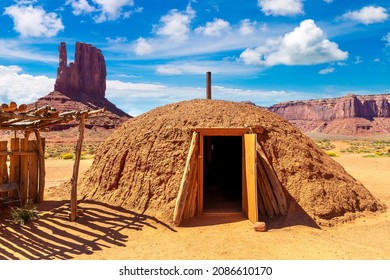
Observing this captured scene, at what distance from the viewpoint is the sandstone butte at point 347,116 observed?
340 ft

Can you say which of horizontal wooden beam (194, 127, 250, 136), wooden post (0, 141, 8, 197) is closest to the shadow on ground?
wooden post (0, 141, 8, 197)

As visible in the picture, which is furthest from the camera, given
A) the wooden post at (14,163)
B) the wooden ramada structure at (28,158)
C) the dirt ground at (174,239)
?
the wooden post at (14,163)

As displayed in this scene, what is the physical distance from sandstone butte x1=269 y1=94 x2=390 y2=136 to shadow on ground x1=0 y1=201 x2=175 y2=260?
10148 cm

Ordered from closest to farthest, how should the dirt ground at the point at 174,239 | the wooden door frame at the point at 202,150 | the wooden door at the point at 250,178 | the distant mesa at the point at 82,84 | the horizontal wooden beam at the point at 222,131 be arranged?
the dirt ground at the point at 174,239 < the wooden door at the point at 250,178 < the wooden door frame at the point at 202,150 < the horizontal wooden beam at the point at 222,131 < the distant mesa at the point at 82,84

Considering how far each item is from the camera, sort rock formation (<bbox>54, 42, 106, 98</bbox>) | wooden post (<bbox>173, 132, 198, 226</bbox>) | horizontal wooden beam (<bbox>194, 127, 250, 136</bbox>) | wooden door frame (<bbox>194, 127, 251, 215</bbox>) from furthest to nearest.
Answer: rock formation (<bbox>54, 42, 106, 98</bbox>), horizontal wooden beam (<bbox>194, 127, 250, 136</bbox>), wooden door frame (<bbox>194, 127, 251, 215</bbox>), wooden post (<bbox>173, 132, 198, 226</bbox>)

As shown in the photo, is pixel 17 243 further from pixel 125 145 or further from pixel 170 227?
pixel 125 145

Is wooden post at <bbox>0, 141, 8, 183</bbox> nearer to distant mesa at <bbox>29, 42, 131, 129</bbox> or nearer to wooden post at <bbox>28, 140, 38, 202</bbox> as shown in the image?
Answer: wooden post at <bbox>28, 140, 38, 202</bbox>

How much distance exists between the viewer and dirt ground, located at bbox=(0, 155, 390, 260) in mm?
6105

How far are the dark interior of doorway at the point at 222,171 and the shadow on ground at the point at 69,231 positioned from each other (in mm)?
2353

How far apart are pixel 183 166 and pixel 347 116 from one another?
115099 mm

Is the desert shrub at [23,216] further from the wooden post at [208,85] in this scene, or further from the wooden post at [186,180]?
the wooden post at [208,85]

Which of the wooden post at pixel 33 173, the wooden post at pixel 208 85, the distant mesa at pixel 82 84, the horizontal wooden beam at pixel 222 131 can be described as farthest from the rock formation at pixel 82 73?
the horizontal wooden beam at pixel 222 131

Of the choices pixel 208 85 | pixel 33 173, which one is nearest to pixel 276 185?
pixel 208 85

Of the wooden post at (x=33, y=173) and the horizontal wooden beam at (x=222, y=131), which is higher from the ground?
the horizontal wooden beam at (x=222, y=131)
